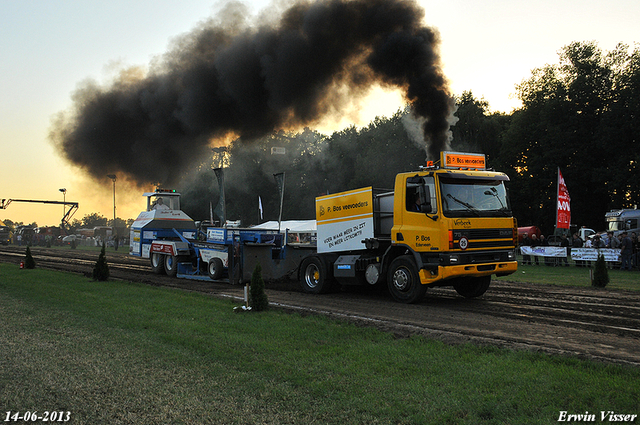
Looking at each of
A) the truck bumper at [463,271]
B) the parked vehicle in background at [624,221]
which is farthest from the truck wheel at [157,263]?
the parked vehicle in background at [624,221]

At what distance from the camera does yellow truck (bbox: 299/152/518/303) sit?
34.5ft

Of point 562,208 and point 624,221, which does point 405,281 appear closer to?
point 562,208

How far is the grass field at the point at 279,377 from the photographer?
179 inches

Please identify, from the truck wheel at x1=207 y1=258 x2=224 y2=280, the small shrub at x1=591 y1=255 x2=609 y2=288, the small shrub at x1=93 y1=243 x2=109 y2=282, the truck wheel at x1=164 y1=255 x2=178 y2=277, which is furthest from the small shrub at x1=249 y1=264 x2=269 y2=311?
the small shrub at x1=591 y1=255 x2=609 y2=288

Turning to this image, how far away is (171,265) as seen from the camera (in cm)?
1895

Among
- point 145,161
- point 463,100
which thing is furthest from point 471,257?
point 463,100

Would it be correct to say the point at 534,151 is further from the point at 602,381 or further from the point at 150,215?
the point at 602,381

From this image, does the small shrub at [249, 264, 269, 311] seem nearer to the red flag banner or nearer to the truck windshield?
the truck windshield

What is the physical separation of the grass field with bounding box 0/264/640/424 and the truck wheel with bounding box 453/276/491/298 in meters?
5.29

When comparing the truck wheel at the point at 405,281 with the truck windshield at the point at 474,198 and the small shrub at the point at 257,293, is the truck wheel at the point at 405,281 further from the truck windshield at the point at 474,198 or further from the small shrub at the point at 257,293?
the small shrub at the point at 257,293

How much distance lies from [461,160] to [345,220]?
3.51m

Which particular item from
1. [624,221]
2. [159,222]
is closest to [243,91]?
[159,222]

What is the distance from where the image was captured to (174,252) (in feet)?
60.6

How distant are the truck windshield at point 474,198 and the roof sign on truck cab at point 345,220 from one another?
233 cm
